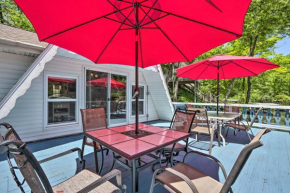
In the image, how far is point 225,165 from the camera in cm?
268

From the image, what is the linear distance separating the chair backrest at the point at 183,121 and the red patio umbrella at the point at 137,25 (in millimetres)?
984

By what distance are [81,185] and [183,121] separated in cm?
182

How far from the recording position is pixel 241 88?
14328 mm

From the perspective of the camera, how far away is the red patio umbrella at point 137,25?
155 centimetres

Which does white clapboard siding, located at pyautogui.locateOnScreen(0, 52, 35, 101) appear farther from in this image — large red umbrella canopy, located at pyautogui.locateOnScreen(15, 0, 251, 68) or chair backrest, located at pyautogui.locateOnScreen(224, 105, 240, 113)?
chair backrest, located at pyautogui.locateOnScreen(224, 105, 240, 113)

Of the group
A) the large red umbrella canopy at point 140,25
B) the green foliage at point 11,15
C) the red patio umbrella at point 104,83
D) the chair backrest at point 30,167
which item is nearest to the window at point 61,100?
the red patio umbrella at point 104,83

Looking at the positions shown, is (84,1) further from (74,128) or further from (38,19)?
(74,128)

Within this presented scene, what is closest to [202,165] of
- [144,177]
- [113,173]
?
[144,177]

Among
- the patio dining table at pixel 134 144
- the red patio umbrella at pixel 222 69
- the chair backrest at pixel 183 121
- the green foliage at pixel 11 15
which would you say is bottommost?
the patio dining table at pixel 134 144

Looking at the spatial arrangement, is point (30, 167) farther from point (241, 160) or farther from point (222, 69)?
point (222, 69)

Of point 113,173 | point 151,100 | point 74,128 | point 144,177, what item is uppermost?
point 151,100

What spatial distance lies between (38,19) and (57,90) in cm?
306

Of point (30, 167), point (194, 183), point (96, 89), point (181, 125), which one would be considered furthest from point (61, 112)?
point (194, 183)

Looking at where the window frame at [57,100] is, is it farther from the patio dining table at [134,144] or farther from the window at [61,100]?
the patio dining table at [134,144]
